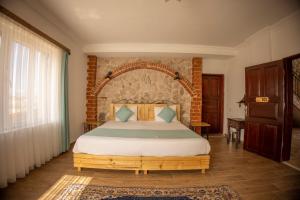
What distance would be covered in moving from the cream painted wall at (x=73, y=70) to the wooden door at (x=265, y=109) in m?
4.50

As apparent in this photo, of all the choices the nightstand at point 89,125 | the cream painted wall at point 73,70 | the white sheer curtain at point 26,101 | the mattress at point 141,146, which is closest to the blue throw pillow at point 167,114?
the mattress at point 141,146

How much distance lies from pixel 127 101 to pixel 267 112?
3608 millimetres

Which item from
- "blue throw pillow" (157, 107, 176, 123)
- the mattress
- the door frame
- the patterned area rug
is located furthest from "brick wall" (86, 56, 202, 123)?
the patterned area rug

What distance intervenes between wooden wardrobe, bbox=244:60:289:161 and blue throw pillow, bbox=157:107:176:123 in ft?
6.12

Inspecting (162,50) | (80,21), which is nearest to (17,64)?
(80,21)

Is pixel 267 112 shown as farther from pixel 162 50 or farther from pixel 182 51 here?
pixel 162 50

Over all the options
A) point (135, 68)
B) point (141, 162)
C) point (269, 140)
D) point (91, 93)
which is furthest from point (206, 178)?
point (91, 93)

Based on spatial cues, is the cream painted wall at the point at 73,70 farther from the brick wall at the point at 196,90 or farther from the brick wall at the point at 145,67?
the brick wall at the point at 196,90

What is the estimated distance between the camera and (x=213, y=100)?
538cm

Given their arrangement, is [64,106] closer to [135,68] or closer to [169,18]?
[135,68]

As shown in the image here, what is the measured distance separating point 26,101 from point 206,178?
3174 millimetres

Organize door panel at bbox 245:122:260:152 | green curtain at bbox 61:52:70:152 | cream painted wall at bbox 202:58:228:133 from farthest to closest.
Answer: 1. cream painted wall at bbox 202:58:228:133
2. door panel at bbox 245:122:260:152
3. green curtain at bbox 61:52:70:152

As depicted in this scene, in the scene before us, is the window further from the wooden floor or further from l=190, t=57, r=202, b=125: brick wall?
l=190, t=57, r=202, b=125: brick wall

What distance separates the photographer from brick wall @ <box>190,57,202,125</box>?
4.81m
